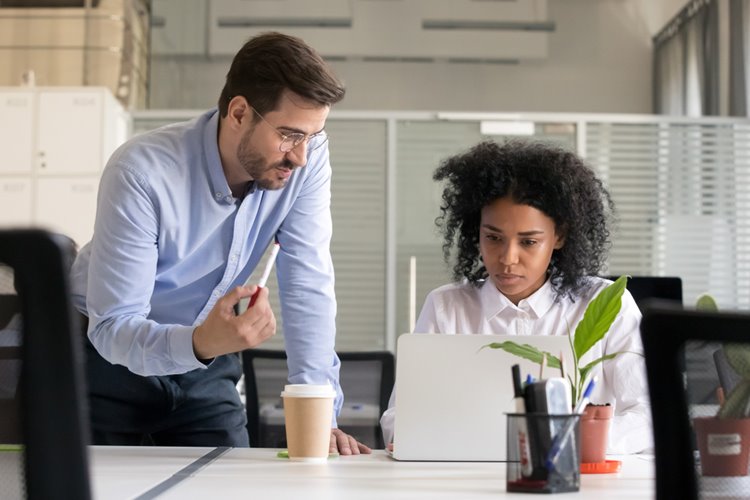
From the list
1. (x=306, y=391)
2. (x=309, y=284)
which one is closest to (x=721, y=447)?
(x=306, y=391)

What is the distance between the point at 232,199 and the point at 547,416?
98 cm

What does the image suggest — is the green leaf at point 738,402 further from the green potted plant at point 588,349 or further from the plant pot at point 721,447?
the green potted plant at point 588,349

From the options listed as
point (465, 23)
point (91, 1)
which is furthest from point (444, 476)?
point (465, 23)

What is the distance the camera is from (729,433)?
3.13 ft

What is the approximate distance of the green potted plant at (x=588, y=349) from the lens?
1455mm

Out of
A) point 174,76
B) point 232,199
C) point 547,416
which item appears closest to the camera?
point 547,416

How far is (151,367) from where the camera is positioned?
1.83m

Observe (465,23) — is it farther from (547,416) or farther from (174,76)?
(547,416)

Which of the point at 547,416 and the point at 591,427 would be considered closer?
the point at 547,416

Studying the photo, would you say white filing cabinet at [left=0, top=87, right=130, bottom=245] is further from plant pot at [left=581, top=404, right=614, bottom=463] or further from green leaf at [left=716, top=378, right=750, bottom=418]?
green leaf at [left=716, top=378, right=750, bottom=418]

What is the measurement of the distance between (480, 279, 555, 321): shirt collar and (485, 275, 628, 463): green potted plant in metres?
0.62

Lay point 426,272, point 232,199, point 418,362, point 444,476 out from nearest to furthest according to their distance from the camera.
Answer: point 444,476 → point 418,362 → point 232,199 → point 426,272

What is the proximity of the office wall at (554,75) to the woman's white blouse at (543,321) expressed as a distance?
4.83 meters

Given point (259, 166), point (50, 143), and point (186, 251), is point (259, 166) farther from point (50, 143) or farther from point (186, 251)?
point (50, 143)
